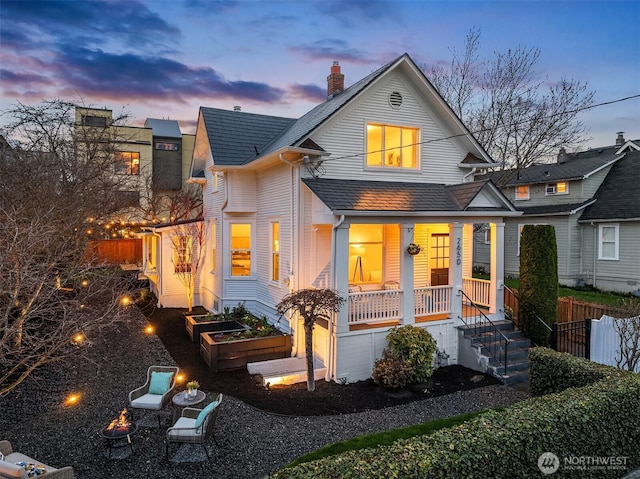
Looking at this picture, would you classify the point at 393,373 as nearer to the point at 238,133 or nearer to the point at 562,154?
the point at 238,133

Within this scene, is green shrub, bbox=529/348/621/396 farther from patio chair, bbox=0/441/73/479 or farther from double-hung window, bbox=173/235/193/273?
double-hung window, bbox=173/235/193/273

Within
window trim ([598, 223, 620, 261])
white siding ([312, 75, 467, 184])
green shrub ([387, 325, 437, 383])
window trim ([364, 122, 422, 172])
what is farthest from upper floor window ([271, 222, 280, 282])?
window trim ([598, 223, 620, 261])

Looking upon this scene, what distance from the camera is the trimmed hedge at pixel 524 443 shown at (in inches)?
159

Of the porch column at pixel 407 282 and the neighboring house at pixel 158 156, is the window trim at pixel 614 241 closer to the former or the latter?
the porch column at pixel 407 282

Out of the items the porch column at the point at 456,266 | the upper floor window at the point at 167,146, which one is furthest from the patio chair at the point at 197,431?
the upper floor window at the point at 167,146

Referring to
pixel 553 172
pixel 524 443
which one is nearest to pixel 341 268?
pixel 524 443

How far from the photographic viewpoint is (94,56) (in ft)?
58.5

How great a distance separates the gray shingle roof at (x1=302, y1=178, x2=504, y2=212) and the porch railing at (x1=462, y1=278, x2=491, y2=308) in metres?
2.74

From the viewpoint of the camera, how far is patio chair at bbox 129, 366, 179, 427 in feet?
23.4

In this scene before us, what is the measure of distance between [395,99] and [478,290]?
653 centimetres

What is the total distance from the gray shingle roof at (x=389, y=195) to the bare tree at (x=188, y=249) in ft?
25.6

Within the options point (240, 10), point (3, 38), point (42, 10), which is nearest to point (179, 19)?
point (240, 10)

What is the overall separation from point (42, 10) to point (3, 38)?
2.76 meters

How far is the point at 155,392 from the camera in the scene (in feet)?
24.9
